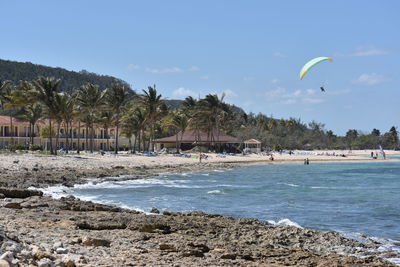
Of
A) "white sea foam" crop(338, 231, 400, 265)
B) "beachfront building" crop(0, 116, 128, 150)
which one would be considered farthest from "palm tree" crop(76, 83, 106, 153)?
"white sea foam" crop(338, 231, 400, 265)

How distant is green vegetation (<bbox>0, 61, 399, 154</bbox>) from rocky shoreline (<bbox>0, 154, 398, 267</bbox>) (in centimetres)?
3297

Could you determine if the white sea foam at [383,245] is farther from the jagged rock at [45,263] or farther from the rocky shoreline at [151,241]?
the jagged rock at [45,263]

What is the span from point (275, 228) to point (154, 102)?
49.6 m

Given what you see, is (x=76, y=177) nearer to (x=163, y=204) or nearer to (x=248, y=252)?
(x=163, y=204)

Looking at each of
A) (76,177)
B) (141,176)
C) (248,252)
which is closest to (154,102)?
(141,176)

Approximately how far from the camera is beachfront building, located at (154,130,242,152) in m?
73.1

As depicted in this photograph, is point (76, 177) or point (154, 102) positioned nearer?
point (76, 177)

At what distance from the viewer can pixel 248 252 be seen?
981cm

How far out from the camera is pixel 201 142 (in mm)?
74375

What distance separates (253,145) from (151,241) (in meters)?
77.1

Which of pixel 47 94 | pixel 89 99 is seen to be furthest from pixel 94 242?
pixel 89 99

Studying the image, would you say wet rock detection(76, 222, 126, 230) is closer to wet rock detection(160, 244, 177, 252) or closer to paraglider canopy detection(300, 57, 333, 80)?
wet rock detection(160, 244, 177, 252)

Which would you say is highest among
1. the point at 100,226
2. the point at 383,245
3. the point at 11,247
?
the point at 11,247

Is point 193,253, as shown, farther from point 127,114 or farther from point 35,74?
point 35,74
